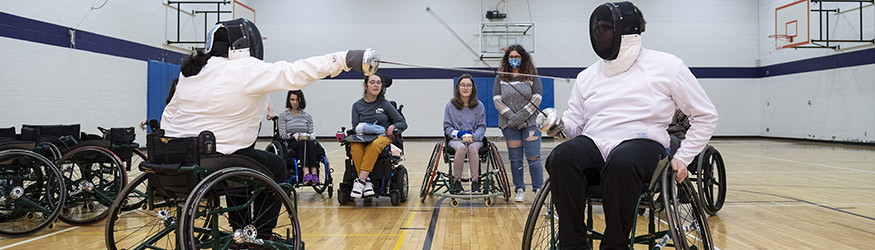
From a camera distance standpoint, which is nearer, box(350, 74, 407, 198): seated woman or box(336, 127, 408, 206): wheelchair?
box(350, 74, 407, 198): seated woman

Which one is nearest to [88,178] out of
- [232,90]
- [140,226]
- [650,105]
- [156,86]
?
[140,226]

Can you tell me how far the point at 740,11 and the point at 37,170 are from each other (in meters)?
14.2

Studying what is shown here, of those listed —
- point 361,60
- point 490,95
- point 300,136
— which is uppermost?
point 490,95

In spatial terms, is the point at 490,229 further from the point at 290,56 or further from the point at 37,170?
the point at 290,56

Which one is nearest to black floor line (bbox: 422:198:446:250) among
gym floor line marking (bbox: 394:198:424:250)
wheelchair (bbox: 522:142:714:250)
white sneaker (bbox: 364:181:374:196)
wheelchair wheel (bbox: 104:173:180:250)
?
gym floor line marking (bbox: 394:198:424:250)

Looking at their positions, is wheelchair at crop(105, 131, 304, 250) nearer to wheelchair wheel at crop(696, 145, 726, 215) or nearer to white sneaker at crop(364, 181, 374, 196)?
white sneaker at crop(364, 181, 374, 196)

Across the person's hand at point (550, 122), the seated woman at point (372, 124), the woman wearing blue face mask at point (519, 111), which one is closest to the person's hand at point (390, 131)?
the seated woman at point (372, 124)

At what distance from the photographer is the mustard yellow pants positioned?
13.0 feet

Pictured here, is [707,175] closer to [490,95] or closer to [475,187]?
[475,187]

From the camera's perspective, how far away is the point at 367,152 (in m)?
3.98

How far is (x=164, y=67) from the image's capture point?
1047 cm

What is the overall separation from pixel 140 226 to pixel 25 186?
76 cm

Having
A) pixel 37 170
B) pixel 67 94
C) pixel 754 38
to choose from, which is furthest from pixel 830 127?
pixel 67 94

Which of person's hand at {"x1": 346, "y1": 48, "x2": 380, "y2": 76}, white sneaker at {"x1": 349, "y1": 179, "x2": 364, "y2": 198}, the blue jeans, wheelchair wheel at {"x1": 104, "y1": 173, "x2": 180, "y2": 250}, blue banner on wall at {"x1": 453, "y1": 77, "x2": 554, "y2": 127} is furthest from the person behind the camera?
blue banner on wall at {"x1": 453, "y1": 77, "x2": 554, "y2": 127}
